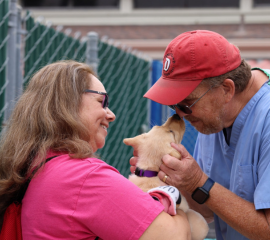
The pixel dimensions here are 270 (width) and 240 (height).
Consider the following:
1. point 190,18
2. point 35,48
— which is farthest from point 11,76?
point 190,18

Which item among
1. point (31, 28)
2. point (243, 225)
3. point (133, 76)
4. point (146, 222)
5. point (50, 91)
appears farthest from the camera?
point (133, 76)

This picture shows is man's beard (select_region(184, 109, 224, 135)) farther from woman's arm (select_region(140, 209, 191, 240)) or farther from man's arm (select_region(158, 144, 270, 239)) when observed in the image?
woman's arm (select_region(140, 209, 191, 240))

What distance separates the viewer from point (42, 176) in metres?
1.63

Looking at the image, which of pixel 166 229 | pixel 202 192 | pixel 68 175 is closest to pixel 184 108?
pixel 202 192

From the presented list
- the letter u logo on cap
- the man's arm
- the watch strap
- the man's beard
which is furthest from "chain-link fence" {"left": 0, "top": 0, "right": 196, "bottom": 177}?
the watch strap

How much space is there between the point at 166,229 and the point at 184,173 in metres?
0.64

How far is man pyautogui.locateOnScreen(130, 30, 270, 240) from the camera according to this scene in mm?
2115

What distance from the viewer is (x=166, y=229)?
1634mm

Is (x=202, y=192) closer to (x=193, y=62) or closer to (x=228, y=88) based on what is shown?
(x=228, y=88)

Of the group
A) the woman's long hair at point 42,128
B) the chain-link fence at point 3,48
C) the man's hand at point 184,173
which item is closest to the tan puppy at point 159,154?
the man's hand at point 184,173

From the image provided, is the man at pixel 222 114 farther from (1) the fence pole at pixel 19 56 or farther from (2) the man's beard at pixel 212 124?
(1) the fence pole at pixel 19 56

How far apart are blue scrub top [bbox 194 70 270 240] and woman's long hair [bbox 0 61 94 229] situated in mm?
1039

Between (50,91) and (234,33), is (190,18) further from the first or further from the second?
(50,91)

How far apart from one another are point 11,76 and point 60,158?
1.55 metres
